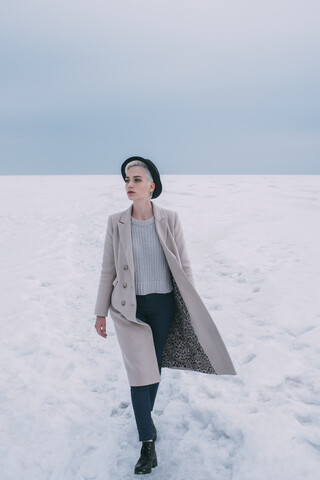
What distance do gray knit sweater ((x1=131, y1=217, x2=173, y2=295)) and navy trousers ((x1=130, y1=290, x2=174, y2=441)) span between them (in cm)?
6

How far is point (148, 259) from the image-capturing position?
9.48ft

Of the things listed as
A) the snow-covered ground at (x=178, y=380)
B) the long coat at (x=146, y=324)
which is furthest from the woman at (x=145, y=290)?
the snow-covered ground at (x=178, y=380)

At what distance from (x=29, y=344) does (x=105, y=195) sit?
14841mm

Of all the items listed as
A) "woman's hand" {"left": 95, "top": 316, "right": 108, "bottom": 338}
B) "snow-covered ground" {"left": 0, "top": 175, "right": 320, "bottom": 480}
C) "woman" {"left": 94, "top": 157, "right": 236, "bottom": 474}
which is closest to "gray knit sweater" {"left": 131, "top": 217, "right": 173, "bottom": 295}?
"woman" {"left": 94, "top": 157, "right": 236, "bottom": 474}

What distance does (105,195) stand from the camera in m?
19.4

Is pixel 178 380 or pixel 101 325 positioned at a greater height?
pixel 101 325

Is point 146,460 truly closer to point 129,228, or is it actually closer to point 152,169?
point 129,228

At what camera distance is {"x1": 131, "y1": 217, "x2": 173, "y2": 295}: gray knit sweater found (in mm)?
2875

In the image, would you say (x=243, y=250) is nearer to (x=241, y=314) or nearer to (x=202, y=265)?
(x=202, y=265)

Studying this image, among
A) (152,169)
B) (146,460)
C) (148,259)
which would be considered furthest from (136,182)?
(146,460)

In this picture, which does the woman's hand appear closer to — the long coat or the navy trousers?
the long coat

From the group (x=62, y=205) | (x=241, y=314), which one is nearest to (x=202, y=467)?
(x=241, y=314)

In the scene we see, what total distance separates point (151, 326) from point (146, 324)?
13 centimetres

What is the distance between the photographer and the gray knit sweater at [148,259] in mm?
2875
